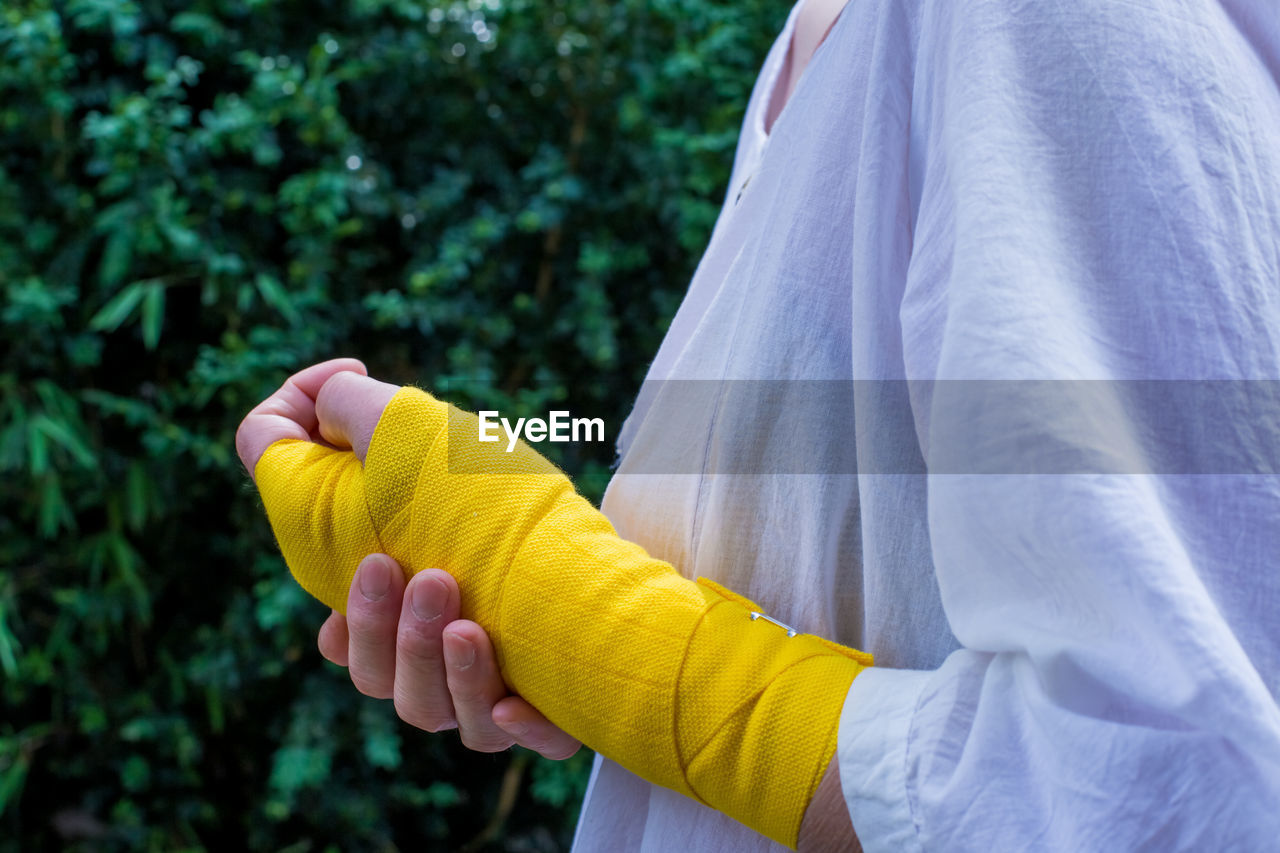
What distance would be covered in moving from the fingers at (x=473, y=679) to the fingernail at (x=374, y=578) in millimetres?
45

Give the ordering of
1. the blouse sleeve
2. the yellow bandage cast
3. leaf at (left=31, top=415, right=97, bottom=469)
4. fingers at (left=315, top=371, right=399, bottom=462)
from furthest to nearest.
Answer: leaf at (left=31, top=415, right=97, bottom=469) < fingers at (left=315, top=371, right=399, bottom=462) < the yellow bandage cast < the blouse sleeve

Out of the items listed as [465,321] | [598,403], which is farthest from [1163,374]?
[465,321]

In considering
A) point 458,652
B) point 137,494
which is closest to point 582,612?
point 458,652

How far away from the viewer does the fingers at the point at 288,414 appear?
59 centimetres

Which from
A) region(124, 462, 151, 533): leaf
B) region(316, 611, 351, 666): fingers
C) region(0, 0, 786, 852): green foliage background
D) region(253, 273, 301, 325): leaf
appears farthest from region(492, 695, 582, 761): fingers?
region(124, 462, 151, 533): leaf

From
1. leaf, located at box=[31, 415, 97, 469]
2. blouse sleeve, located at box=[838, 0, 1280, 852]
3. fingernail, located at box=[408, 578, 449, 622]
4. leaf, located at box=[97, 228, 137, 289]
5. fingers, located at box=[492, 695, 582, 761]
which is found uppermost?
blouse sleeve, located at box=[838, 0, 1280, 852]

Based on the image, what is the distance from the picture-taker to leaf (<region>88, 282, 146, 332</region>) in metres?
1.54

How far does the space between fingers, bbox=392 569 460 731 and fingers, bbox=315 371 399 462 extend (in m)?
0.09

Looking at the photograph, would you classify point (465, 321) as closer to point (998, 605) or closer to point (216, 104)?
point (216, 104)

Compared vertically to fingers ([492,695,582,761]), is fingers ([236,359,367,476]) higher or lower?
higher

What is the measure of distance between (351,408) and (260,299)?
1.22m

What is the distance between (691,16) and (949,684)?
1608 millimetres

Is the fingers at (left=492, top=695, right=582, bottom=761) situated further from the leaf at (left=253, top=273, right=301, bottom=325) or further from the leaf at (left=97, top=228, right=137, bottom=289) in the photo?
the leaf at (left=97, top=228, right=137, bottom=289)

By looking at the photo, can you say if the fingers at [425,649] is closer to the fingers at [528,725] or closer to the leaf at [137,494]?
the fingers at [528,725]
